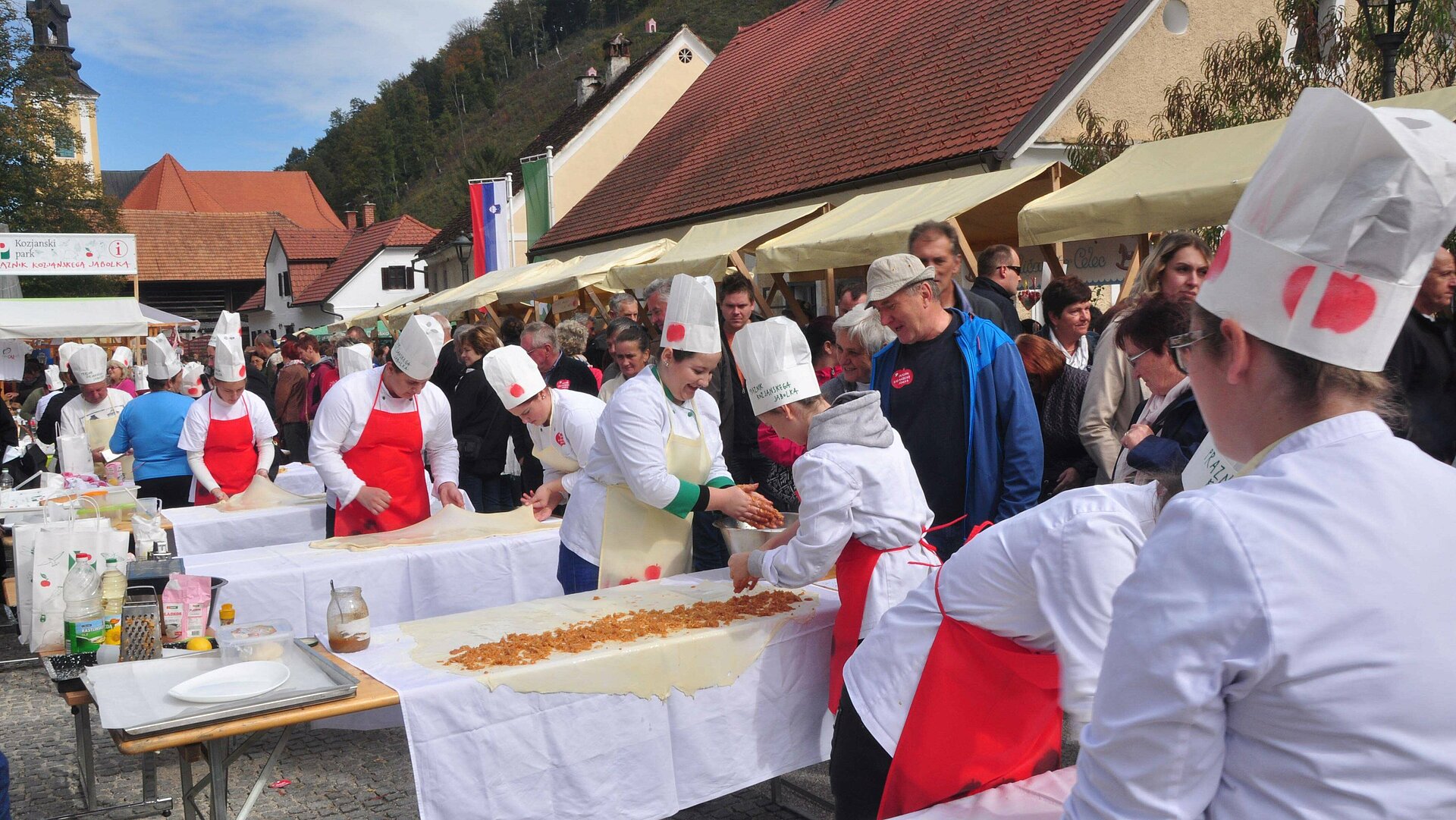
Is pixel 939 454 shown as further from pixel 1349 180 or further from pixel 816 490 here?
pixel 1349 180

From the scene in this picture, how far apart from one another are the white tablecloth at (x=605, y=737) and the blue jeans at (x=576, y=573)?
3.50ft

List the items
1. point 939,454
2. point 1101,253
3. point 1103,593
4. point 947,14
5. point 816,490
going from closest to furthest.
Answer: point 1103,593, point 816,490, point 939,454, point 1101,253, point 947,14

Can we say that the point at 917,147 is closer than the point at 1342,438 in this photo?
No

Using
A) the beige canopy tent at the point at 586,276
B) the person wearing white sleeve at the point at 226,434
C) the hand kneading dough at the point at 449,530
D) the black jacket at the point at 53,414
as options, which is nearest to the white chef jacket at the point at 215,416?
the person wearing white sleeve at the point at 226,434

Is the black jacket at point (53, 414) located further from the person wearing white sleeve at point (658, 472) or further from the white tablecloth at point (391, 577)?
the person wearing white sleeve at point (658, 472)

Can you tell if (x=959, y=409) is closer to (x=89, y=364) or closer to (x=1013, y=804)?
(x=1013, y=804)

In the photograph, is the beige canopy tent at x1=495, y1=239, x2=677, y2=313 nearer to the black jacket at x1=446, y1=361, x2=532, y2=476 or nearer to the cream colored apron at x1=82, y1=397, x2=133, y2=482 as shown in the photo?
the black jacket at x1=446, y1=361, x2=532, y2=476

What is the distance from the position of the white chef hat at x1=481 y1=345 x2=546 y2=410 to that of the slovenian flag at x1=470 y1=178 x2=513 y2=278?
18339 millimetres

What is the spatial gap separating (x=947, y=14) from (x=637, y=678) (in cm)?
1615

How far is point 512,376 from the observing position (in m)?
5.07

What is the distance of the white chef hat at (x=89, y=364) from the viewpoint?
830cm

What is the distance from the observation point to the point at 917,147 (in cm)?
1420

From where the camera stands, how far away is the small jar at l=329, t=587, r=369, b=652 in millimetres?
3279

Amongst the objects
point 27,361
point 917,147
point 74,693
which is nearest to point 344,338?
point 27,361
